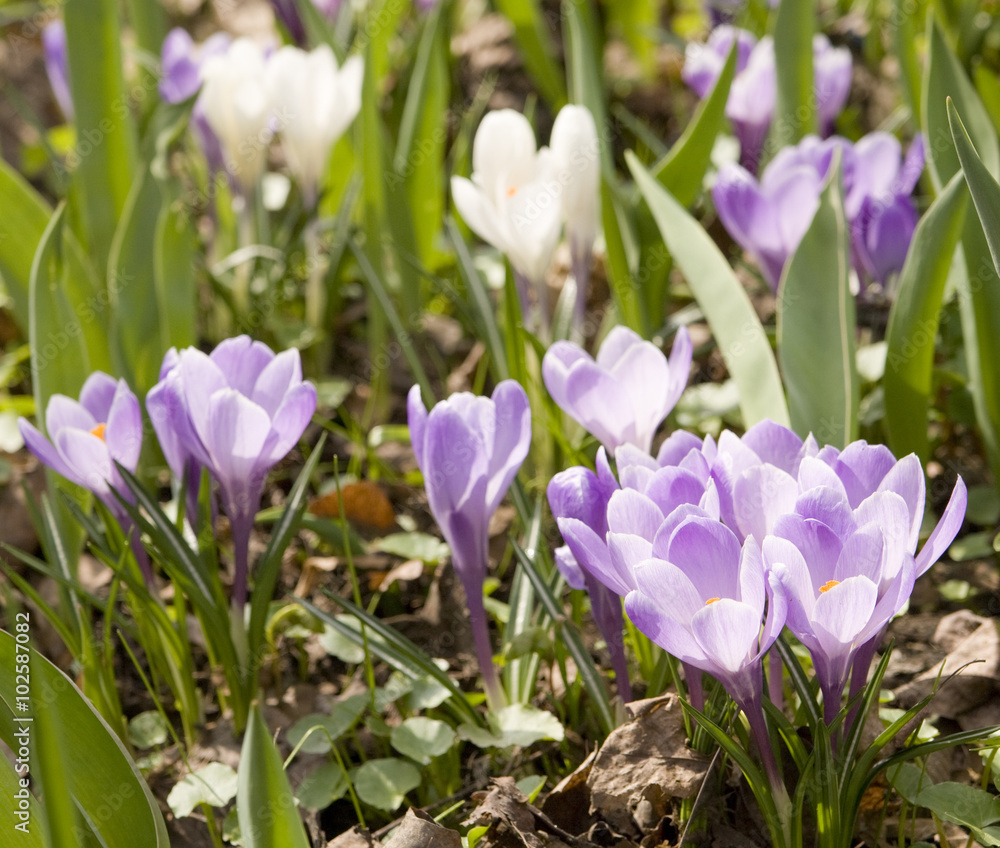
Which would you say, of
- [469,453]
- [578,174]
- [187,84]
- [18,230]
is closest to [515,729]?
[469,453]

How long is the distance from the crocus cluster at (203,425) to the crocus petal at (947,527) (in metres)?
0.71

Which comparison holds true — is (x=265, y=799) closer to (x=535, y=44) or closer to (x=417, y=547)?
(x=417, y=547)

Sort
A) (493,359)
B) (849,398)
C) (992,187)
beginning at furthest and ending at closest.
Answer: (493,359) < (849,398) < (992,187)

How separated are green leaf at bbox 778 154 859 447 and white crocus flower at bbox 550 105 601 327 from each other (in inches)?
16.5

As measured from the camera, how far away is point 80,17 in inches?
75.5

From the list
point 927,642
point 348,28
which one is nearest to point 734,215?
point 927,642

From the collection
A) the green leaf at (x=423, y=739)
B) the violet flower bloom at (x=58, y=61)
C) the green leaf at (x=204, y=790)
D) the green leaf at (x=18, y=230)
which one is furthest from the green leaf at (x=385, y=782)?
the violet flower bloom at (x=58, y=61)

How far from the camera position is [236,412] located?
3.80ft

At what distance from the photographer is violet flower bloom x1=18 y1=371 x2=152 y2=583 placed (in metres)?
1.24

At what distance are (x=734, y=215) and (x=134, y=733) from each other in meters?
1.27

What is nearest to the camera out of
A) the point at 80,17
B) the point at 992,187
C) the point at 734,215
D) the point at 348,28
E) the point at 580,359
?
the point at 992,187

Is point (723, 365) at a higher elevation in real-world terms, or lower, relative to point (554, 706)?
higher

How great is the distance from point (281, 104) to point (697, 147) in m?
0.93

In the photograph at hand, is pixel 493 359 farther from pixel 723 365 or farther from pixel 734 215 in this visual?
pixel 723 365
